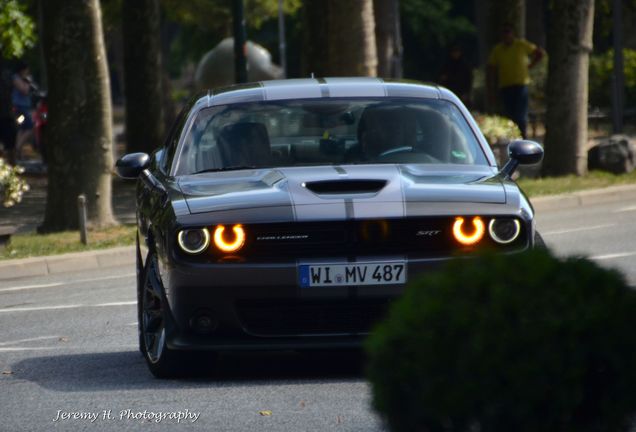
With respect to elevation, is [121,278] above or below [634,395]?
below

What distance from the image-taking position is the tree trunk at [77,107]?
669 inches

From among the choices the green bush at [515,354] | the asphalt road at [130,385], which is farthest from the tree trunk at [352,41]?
the green bush at [515,354]

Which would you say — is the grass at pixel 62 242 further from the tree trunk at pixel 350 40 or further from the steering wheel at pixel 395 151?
the steering wheel at pixel 395 151

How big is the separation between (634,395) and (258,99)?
516 cm

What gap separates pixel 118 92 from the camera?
353 ft

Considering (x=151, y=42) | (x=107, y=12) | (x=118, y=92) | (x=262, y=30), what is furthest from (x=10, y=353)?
(x=118, y=92)

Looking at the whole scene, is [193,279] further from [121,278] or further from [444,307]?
[121,278]

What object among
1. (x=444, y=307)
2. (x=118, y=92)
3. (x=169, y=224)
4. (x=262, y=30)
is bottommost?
(x=118, y=92)

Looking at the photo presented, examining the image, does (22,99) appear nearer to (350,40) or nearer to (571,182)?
(350,40)

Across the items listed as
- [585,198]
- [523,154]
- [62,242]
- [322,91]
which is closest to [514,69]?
[585,198]

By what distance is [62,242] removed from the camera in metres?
16.2

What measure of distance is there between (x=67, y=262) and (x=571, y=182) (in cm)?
780

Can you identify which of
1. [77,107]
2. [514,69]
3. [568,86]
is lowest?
[514,69]

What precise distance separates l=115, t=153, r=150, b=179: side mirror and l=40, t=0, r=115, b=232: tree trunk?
8088 mm
